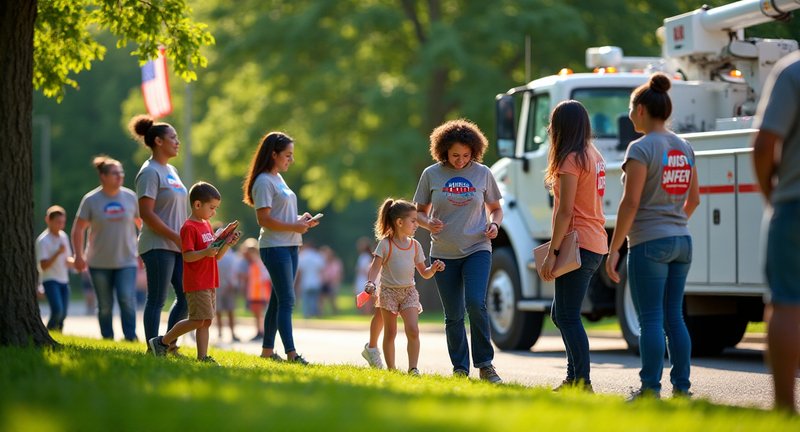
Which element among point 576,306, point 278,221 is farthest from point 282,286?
point 576,306

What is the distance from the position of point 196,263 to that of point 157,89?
10584 millimetres

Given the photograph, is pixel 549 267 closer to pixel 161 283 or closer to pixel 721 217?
pixel 161 283

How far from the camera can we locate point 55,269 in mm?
15281

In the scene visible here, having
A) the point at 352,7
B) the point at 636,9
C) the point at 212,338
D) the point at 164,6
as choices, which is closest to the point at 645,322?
the point at 164,6

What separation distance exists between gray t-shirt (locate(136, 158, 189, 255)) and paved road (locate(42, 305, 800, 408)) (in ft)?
6.95

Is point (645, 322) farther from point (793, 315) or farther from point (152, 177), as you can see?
point (152, 177)

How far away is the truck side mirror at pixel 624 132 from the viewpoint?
45.4 feet

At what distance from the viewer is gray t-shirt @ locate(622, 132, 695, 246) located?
7691 millimetres

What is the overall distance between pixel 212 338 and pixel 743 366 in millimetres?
10427

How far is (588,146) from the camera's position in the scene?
8.49 meters

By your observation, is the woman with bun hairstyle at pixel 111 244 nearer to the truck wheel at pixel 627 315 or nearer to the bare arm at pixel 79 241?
the bare arm at pixel 79 241

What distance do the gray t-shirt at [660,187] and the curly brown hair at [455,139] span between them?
6.09 ft

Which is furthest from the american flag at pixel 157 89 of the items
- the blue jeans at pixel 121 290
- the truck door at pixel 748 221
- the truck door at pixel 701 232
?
the truck door at pixel 748 221

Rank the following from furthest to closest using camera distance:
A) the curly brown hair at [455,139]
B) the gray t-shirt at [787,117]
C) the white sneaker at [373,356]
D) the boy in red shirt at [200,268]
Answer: the white sneaker at [373,356]
the boy in red shirt at [200,268]
the curly brown hair at [455,139]
the gray t-shirt at [787,117]
